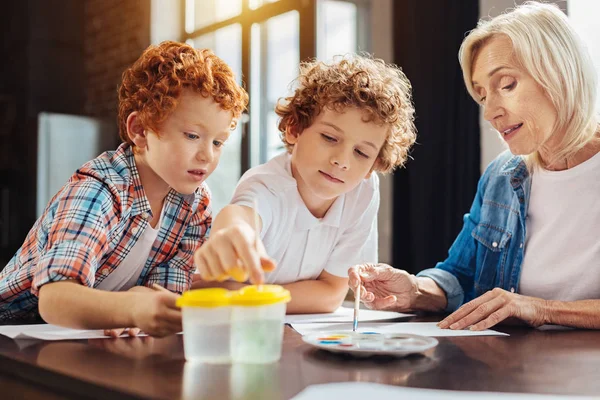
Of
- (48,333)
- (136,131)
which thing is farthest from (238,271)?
(136,131)

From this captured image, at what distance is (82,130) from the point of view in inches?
208

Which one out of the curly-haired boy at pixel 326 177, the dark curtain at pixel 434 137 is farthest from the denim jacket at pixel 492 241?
the dark curtain at pixel 434 137

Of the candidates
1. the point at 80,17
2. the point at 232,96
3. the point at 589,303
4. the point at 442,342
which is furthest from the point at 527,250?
the point at 80,17

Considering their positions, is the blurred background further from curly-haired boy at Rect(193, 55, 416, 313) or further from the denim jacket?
curly-haired boy at Rect(193, 55, 416, 313)

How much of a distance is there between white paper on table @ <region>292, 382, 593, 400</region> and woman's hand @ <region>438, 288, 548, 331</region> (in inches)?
19.2

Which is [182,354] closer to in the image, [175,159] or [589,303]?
[175,159]

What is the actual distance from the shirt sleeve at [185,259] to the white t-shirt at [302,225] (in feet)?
0.29

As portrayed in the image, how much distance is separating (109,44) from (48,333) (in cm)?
483

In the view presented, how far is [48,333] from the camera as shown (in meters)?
1.07

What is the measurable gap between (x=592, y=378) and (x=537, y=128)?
2.65ft

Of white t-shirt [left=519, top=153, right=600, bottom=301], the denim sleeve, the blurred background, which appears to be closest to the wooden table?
white t-shirt [left=519, top=153, right=600, bottom=301]

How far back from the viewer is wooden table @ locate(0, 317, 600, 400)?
691mm

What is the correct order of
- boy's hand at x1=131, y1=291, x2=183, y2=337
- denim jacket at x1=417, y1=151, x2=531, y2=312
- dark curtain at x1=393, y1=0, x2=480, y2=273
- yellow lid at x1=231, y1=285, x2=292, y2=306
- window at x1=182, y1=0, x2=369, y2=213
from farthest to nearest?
1. window at x1=182, y1=0, x2=369, y2=213
2. dark curtain at x1=393, y1=0, x2=480, y2=273
3. denim jacket at x1=417, y1=151, x2=531, y2=312
4. boy's hand at x1=131, y1=291, x2=183, y2=337
5. yellow lid at x1=231, y1=285, x2=292, y2=306

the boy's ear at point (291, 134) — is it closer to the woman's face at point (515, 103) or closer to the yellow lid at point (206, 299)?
the woman's face at point (515, 103)
